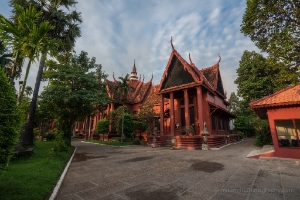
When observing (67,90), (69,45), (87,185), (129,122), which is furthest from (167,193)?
(129,122)

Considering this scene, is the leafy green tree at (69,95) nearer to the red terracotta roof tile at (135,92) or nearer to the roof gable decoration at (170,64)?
the roof gable decoration at (170,64)

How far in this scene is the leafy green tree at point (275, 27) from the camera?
6.41 m

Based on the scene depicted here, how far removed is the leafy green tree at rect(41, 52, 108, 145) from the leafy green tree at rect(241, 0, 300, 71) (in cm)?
1118

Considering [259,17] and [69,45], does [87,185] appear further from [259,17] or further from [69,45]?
[69,45]

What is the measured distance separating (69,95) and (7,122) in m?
9.76

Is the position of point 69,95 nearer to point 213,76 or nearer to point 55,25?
point 55,25

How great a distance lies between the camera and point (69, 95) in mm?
12164

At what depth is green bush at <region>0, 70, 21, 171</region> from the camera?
3000mm

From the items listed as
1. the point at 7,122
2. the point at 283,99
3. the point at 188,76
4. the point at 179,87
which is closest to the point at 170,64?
the point at 188,76

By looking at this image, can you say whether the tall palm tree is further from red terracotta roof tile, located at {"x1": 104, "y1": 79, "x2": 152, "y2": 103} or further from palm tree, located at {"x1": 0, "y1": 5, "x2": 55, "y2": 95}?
red terracotta roof tile, located at {"x1": 104, "y1": 79, "x2": 152, "y2": 103}

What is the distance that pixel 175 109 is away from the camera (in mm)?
18203

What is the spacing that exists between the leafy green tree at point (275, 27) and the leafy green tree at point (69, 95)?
11.2 meters

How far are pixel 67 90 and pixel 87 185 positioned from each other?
31.8 ft

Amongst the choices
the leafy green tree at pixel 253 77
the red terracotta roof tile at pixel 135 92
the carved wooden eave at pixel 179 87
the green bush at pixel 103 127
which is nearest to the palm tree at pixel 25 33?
the carved wooden eave at pixel 179 87
